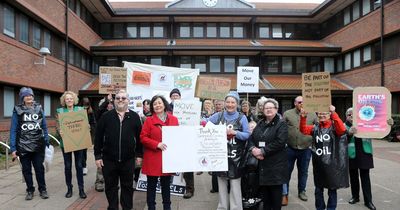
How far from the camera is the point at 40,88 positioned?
17172 millimetres

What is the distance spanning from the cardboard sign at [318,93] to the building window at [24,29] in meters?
14.1

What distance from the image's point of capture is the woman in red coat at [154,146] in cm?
505

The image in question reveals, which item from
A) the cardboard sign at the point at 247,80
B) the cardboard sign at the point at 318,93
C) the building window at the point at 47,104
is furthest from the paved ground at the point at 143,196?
the building window at the point at 47,104

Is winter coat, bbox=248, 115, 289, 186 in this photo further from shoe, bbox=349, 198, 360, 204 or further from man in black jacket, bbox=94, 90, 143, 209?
shoe, bbox=349, 198, 360, 204

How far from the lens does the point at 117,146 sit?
5.04m

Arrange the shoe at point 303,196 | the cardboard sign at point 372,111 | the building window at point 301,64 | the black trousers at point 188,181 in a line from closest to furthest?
the cardboard sign at point 372,111
the shoe at point 303,196
the black trousers at point 188,181
the building window at point 301,64

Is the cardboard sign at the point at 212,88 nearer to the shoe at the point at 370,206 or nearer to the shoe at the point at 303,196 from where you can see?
the shoe at the point at 303,196

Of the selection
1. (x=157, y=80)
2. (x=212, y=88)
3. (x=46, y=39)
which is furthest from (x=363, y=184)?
(x=46, y=39)

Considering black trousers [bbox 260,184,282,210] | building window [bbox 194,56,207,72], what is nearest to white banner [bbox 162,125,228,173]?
black trousers [bbox 260,184,282,210]

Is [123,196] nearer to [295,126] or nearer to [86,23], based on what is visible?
[295,126]

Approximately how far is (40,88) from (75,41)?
5560mm

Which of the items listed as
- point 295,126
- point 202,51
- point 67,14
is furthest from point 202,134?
point 202,51

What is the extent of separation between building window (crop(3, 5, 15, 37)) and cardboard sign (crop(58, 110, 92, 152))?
9441 mm

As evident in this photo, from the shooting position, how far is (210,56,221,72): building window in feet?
87.5
